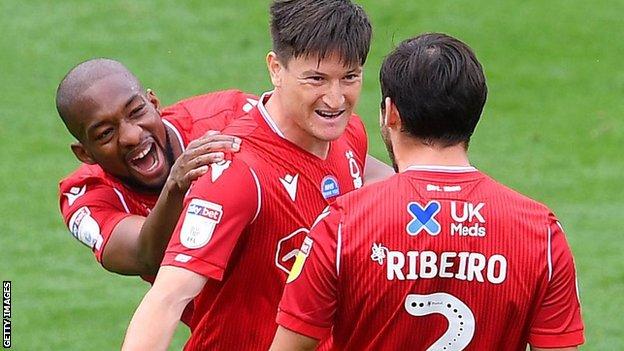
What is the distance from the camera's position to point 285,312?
4648mm

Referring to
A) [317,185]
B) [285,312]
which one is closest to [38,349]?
[317,185]

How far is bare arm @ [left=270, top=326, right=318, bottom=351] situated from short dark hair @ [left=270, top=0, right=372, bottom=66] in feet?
3.54

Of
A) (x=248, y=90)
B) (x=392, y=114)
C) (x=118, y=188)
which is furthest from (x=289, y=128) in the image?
(x=248, y=90)

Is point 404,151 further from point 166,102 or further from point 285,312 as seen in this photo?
point 166,102

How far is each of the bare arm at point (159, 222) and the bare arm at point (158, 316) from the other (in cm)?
42

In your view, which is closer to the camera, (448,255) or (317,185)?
(448,255)

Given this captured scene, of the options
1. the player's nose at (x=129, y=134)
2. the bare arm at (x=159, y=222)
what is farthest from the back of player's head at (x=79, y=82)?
the bare arm at (x=159, y=222)

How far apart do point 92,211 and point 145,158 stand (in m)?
0.31

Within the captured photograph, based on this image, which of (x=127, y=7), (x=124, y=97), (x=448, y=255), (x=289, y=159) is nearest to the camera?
(x=448, y=255)

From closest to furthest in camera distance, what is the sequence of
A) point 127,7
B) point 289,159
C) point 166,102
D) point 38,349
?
1. point 289,159
2. point 38,349
3. point 166,102
4. point 127,7

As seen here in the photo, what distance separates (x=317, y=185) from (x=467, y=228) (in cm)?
99

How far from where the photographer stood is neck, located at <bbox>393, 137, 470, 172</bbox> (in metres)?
4.64

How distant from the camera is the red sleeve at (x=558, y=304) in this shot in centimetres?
462

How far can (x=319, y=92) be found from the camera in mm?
5195
